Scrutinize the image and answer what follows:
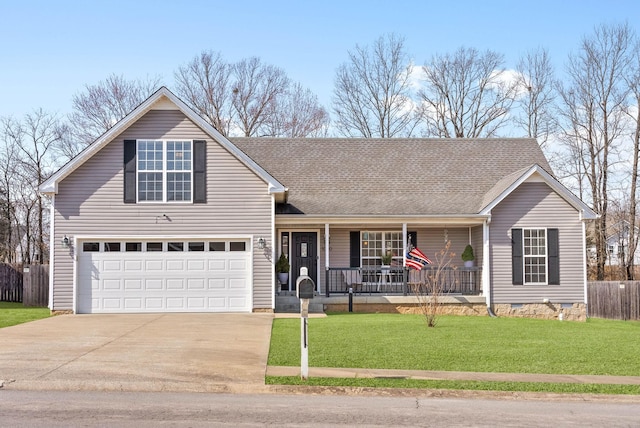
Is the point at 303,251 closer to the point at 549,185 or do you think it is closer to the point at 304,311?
the point at 549,185

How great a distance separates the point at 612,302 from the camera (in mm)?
25844

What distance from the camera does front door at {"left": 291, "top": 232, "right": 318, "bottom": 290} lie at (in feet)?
77.2

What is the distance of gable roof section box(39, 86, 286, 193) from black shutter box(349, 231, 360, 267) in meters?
4.48

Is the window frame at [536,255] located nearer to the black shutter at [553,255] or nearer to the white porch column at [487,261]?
the black shutter at [553,255]

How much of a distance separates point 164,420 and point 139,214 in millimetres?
13309

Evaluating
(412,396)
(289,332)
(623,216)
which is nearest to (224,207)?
(289,332)

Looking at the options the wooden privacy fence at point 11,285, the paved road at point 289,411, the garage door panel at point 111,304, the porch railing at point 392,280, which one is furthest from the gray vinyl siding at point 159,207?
the paved road at point 289,411

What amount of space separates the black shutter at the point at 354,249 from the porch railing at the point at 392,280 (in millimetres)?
580

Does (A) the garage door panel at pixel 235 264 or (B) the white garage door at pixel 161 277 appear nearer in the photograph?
(B) the white garage door at pixel 161 277

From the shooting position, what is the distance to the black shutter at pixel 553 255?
22.0m

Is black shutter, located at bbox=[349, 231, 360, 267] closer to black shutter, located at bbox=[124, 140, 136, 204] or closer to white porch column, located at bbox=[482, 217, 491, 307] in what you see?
white porch column, located at bbox=[482, 217, 491, 307]

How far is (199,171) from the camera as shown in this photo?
20.4 meters

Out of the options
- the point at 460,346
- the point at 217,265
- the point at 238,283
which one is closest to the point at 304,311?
the point at 460,346

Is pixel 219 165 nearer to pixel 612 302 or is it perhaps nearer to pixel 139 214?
pixel 139 214
